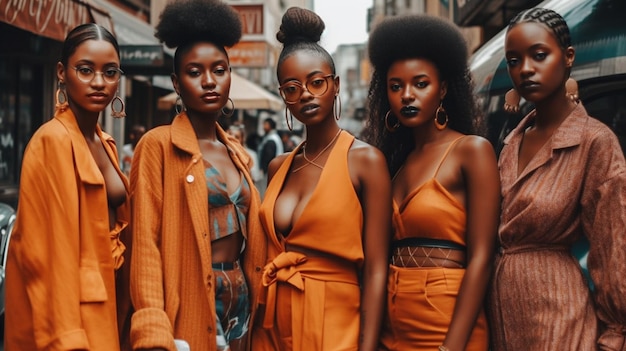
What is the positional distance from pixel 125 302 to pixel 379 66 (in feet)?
5.03

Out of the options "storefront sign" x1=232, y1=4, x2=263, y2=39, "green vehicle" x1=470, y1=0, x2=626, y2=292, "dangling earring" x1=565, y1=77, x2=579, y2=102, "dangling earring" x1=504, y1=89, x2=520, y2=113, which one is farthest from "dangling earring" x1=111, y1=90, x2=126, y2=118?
"storefront sign" x1=232, y1=4, x2=263, y2=39

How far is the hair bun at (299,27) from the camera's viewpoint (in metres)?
3.25

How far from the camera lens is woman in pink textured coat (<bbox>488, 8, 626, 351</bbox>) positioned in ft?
8.68

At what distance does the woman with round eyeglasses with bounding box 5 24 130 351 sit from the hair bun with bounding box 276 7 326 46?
75cm

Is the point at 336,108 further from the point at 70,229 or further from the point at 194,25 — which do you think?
the point at 70,229

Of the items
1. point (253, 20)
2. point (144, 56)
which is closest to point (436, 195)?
point (144, 56)

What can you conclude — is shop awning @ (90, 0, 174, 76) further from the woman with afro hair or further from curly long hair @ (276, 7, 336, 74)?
the woman with afro hair

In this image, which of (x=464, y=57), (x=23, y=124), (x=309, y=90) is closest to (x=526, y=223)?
(x=464, y=57)

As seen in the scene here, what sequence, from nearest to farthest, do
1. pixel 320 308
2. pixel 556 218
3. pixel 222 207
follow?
pixel 556 218 < pixel 320 308 < pixel 222 207

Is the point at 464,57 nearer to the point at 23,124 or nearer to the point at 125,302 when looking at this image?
the point at 125,302

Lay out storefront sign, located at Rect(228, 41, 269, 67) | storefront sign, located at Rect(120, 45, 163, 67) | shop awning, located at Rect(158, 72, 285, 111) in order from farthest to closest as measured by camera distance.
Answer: storefront sign, located at Rect(228, 41, 269, 67) < shop awning, located at Rect(158, 72, 285, 111) < storefront sign, located at Rect(120, 45, 163, 67)

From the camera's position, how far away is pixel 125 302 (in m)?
3.22

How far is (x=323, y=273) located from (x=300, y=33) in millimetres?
1065

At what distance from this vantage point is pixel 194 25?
3258 mm
